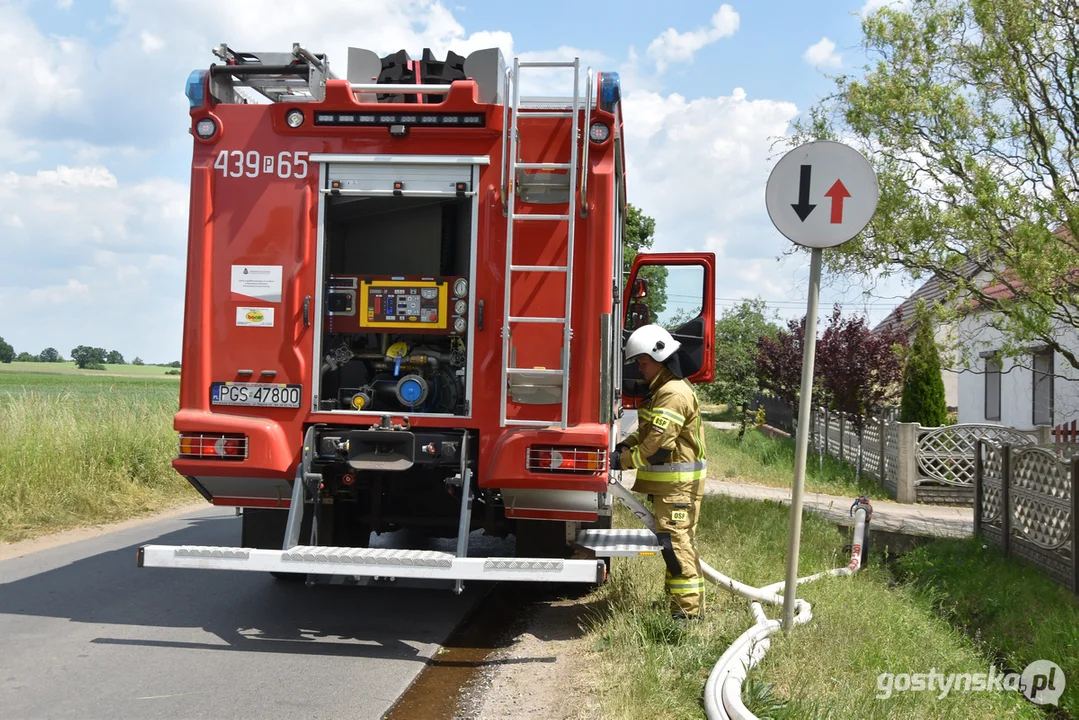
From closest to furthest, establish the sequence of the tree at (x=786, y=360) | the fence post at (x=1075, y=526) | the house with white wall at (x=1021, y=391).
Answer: the fence post at (x=1075, y=526), the house with white wall at (x=1021, y=391), the tree at (x=786, y=360)

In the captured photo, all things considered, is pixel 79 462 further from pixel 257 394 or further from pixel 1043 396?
pixel 1043 396

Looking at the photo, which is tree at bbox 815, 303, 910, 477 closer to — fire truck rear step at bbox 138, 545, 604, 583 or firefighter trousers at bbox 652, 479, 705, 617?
firefighter trousers at bbox 652, 479, 705, 617

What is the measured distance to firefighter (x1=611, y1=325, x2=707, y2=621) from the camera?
5855 millimetres

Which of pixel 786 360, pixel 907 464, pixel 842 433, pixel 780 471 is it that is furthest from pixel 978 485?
pixel 786 360

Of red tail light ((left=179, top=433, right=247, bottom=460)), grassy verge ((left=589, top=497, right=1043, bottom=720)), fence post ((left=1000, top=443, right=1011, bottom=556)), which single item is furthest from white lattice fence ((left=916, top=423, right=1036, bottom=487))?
red tail light ((left=179, top=433, right=247, bottom=460))

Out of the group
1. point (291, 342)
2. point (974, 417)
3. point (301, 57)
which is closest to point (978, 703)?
point (291, 342)

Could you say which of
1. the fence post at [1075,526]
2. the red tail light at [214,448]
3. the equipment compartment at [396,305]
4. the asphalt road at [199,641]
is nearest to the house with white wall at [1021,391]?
the fence post at [1075,526]

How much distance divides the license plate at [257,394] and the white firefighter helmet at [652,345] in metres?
2.07

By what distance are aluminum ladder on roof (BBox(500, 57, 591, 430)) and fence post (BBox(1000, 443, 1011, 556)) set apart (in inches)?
198

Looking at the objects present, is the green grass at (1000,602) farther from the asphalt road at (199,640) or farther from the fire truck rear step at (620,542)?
the asphalt road at (199,640)

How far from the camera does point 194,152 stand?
609 cm

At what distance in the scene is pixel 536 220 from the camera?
586 cm

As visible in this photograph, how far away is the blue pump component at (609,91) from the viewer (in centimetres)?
577

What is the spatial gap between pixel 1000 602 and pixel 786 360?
14971mm
